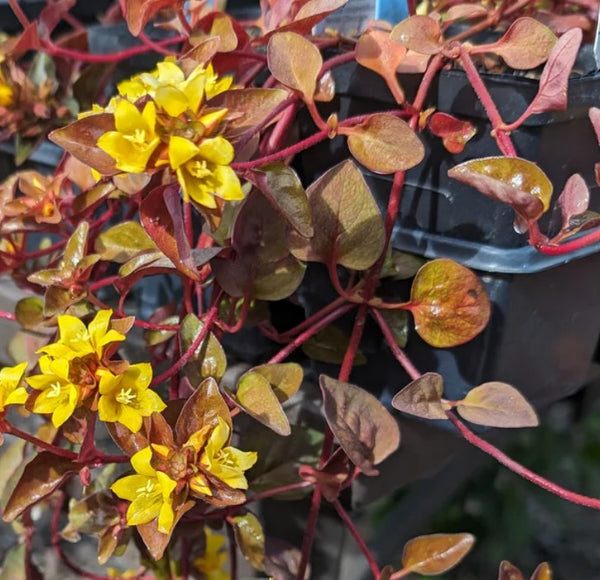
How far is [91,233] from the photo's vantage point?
1.80 ft

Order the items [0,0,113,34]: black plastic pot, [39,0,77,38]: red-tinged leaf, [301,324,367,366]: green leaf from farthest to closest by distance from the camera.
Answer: [0,0,113,34]: black plastic pot
[39,0,77,38]: red-tinged leaf
[301,324,367,366]: green leaf

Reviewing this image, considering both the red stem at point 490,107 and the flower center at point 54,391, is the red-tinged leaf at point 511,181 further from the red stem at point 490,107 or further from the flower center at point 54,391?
the flower center at point 54,391

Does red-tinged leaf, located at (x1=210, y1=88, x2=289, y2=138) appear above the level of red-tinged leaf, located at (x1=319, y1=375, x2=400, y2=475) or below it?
above

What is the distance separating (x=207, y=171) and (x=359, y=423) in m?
0.18

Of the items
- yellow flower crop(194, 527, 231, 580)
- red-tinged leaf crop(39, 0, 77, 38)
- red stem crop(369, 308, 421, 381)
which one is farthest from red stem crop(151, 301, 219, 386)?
red-tinged leaf crop(39, 0, 77, 38)

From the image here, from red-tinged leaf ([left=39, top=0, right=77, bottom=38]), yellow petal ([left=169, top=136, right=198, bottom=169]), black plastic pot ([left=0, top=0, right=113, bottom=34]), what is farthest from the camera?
black plastic pot ([left=0, top=0, right=113, bottom=34])

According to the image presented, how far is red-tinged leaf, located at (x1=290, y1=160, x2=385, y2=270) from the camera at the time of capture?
0.44m

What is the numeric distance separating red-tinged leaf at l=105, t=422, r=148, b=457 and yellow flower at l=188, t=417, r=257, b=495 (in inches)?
1.5

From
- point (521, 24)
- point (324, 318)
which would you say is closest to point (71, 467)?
point (324, 318)

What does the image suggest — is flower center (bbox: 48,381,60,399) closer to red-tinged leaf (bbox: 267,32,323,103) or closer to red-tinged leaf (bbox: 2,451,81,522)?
red-tinged leaf (bbox: 2,451,81,522)

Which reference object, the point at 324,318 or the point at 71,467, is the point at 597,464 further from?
the point at 71,467

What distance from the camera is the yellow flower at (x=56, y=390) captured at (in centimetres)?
37

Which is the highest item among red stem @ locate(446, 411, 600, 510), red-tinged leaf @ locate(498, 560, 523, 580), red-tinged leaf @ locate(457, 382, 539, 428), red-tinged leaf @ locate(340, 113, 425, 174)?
red-tinged leaf @ locate(340, 113, 425, 174)

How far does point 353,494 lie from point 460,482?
0.52 m
